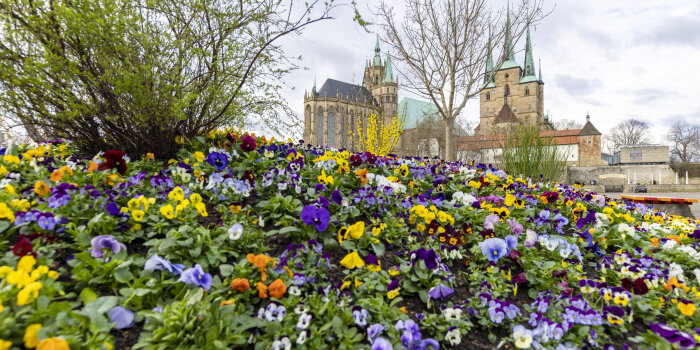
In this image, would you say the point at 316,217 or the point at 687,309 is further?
the point at 316,217

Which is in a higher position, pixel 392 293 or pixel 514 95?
pixel 514 95

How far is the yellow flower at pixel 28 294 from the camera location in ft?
3.67

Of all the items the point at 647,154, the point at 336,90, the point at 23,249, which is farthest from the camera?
the point at 336,90

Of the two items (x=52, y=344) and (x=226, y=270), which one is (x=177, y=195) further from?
(x=52, y=344)

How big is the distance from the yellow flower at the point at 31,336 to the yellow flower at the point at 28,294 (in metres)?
0.10

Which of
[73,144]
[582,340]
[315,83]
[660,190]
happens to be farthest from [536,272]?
[315,83]

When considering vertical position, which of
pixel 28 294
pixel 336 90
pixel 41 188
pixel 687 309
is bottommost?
pixel 687 309

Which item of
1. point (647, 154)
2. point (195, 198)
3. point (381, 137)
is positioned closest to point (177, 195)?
point (195, 198)

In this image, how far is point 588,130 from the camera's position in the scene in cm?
5169

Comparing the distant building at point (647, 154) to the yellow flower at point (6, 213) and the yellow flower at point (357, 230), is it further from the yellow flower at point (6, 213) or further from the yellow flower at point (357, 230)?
the yellow flower at point (6, 213)

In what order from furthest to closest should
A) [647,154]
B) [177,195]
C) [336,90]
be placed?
[336,90] → [647,154] → [177,195]

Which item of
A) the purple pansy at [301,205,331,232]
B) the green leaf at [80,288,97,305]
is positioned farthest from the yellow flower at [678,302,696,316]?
the green leaf at [80,288,97,305]

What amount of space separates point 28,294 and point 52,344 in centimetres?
26

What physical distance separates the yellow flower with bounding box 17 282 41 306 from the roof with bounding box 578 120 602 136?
63.0m
